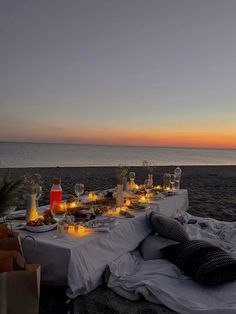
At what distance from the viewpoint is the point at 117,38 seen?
331 inches

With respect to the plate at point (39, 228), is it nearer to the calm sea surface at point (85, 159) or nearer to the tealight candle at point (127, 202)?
the tealight candle at point (127, 202)

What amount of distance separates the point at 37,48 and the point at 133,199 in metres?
7.04

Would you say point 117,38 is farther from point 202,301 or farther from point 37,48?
point 202,301

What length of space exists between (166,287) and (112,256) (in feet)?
1.95

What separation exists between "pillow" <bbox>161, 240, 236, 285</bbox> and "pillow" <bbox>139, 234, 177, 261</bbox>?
69 millimetres

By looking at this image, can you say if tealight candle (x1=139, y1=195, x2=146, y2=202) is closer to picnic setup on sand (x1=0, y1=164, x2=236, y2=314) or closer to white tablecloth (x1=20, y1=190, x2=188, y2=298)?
picnic setup on sand (x1=0, y1=164, x2=236, y2=314)

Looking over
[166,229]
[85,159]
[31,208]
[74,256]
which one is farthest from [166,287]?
[85,159]

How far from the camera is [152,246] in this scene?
3.09m

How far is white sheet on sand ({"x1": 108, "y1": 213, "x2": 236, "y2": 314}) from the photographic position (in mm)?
2203

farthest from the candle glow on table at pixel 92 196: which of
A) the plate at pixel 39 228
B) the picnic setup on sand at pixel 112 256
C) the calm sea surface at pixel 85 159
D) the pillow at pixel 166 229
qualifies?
the calm sea surface at pixel 85 159

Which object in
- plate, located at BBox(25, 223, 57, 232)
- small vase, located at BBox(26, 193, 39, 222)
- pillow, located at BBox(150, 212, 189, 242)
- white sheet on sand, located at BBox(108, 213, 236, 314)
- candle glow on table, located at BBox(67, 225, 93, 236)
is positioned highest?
small vase, located at BBox(26, 193, 39, 222)

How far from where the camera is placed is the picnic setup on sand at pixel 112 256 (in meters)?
2.03

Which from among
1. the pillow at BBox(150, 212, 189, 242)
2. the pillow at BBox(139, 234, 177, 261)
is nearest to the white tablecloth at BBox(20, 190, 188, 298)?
the pillow at BBox(139, 234, 177, 261)

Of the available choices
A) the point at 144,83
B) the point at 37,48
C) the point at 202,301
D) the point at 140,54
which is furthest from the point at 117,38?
the point at 202,301
